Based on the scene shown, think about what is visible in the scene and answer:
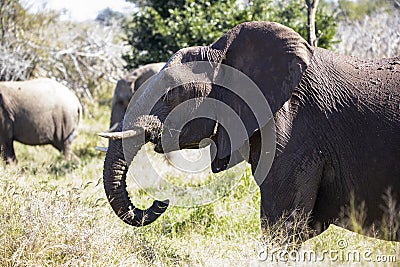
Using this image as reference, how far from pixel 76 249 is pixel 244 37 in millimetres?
1986

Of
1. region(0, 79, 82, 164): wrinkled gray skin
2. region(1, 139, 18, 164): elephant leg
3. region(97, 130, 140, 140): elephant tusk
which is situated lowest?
region(1, 139, 18, 164): elephant leg

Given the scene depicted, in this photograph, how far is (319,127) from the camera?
423 cm

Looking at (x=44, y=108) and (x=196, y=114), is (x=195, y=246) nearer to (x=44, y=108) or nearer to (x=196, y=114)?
(x=196, y=114)

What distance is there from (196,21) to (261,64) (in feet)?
23.4

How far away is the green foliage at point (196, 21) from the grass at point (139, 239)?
5894mm

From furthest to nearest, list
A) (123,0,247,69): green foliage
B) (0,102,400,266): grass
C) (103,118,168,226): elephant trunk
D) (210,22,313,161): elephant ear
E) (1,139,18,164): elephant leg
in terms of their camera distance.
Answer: (123,0,247,69): green foliage → (1,139,18,164): elephant leg → (103,118,168,226): elephant trunk → (210,22,313,161): elephant ear → (0,102,400,266): grass

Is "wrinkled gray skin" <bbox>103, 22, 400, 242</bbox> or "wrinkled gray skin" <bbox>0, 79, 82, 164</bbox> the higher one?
"wrinkled gray skin" <bbox>103, 22, 400, 242</bbox>

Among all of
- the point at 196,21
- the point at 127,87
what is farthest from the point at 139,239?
the point at 196,21

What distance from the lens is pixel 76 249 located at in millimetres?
4180

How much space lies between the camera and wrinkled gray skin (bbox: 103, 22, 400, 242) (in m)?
4.12

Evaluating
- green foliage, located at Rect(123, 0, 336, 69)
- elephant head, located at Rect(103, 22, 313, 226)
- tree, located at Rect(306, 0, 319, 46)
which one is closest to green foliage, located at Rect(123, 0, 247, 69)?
green foliage, located at Rect(123, 0, 336, 69)

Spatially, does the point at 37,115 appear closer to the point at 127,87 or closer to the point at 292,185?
the point at 127,87

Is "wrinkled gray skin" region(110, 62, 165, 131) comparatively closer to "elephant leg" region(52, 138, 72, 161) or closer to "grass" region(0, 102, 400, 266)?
"elephant leg" region(52, 138, 72, 161)

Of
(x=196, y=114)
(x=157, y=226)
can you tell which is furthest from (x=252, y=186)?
(x=196, y=114)
